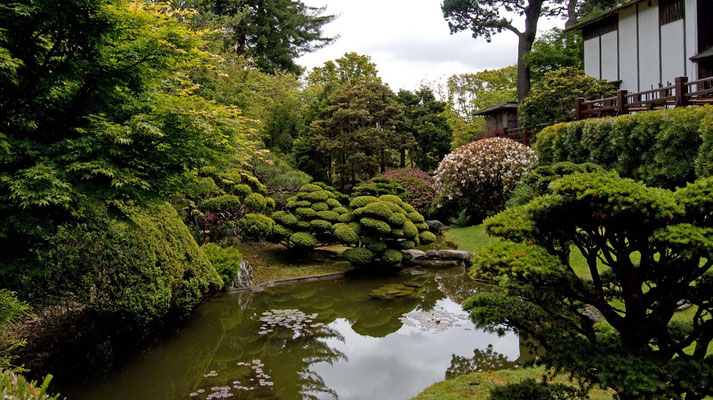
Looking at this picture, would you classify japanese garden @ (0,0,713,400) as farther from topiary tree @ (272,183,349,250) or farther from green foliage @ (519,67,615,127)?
green foliage @ (519,67,615,127)

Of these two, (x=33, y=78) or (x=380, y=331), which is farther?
(x=380, y=331)

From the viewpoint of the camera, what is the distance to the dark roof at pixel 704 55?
42.0 feet

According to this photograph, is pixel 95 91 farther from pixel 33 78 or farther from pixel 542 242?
pixel 542 242

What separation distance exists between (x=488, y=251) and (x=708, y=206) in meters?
1.34

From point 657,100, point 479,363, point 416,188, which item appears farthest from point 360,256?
point 416,188

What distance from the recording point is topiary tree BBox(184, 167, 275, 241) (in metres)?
11.3

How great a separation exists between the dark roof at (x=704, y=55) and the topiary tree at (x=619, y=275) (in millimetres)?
13049

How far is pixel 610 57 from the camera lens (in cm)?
1717

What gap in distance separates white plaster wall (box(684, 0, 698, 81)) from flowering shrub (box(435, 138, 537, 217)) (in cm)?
537

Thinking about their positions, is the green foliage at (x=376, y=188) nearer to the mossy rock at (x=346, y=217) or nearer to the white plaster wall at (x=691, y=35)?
the mossy rock at (x=346, y=217)

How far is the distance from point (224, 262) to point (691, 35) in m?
15.5

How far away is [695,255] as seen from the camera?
2658mm

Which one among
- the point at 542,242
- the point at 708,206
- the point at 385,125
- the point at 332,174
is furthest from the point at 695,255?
the point at 332,174

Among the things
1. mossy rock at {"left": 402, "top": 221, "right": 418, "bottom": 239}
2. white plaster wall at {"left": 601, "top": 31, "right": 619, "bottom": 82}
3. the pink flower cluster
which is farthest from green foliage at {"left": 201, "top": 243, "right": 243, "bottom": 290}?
white plaster wall at {"left": 601, "top": 31, "right": 619, "bottom": 82}
